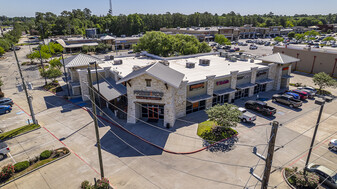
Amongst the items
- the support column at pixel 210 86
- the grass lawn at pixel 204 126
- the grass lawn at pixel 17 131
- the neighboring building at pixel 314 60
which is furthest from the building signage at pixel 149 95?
the neighboring building at pixel 314 60

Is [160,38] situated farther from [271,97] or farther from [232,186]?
[232,186]

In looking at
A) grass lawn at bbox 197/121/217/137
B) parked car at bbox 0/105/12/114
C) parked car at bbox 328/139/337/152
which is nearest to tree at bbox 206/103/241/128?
grass lawn at bbox 197/121/217/137

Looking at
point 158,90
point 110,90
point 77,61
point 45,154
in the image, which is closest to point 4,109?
point 77,61

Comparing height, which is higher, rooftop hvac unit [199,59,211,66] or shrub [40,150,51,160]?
A: rooftop hvac unit [199,59,211,66]

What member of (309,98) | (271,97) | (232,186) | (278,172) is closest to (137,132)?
(232,186)

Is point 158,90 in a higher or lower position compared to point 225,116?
higher

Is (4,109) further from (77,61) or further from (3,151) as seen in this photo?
(3,151)

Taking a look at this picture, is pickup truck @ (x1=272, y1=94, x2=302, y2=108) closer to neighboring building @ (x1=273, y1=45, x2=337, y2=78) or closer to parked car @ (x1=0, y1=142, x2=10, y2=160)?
neighboring building @ (x1=273, y1=45, x2=337, y2=78)
